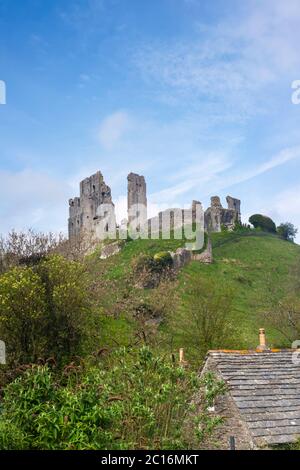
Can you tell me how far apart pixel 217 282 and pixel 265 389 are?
123ft

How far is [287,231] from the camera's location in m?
93.6

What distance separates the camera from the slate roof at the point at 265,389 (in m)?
14.4

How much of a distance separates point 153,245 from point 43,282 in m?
42.5

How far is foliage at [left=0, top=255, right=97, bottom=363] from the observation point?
2388cm

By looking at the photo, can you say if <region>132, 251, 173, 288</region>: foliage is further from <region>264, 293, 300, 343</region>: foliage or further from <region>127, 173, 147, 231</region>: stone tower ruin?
<region>127, 173, 147, 231</region>: stone tower ruin

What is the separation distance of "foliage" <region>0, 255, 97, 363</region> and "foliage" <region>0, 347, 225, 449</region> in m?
13.4

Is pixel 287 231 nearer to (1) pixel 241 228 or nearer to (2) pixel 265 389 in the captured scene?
(1) pixel 241 228

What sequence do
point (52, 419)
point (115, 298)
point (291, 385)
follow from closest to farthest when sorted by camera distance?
1. point (52, 419)
2. point (291, 385)
3. point (115, 298)

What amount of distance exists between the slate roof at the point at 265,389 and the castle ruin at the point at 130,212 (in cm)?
5876

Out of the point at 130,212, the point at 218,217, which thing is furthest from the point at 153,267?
the point at 130,212

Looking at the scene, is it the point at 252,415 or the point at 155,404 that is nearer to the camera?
the point at 155,404

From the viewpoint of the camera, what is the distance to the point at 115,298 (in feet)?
114
